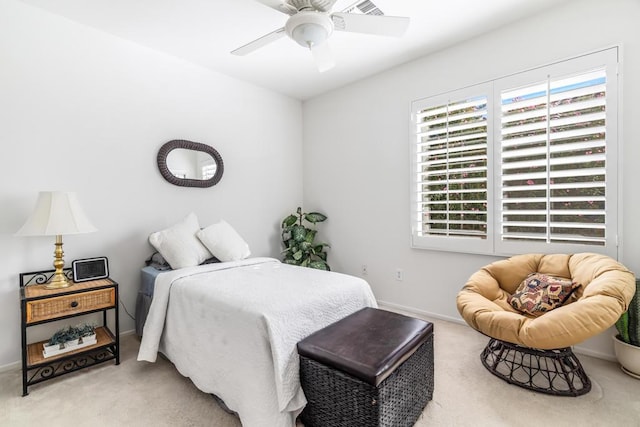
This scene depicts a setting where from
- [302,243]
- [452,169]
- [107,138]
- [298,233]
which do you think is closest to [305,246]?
[302,243]

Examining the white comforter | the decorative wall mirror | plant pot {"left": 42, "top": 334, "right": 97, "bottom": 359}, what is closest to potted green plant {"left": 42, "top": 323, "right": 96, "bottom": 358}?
plant pot {"left": 42, "top": 334, "right": 97, "bottom": 359}

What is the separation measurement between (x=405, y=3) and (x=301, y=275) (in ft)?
7.13

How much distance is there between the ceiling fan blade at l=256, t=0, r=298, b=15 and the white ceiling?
559 millimetres

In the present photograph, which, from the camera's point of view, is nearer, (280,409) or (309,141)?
(280,409)

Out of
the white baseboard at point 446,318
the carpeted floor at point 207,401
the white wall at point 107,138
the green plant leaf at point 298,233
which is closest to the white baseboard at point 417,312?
the white baseboard at point 446,318

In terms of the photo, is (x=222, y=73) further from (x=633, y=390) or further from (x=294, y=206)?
(x=633, y=390)

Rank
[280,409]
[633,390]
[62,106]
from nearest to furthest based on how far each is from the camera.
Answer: [280,409], [633,390], [62,106]

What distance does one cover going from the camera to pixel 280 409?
4.74 ft

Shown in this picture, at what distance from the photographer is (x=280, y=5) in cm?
176

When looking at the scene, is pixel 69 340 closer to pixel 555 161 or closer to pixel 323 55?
pixel 323 55

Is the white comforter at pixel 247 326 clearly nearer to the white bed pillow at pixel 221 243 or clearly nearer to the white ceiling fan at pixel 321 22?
the white bed pillow at pixel 221 243

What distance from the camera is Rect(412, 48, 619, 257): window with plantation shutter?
223 cm

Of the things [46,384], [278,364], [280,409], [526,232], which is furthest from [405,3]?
[46,384]

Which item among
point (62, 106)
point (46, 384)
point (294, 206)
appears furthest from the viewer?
point (294, 206)
